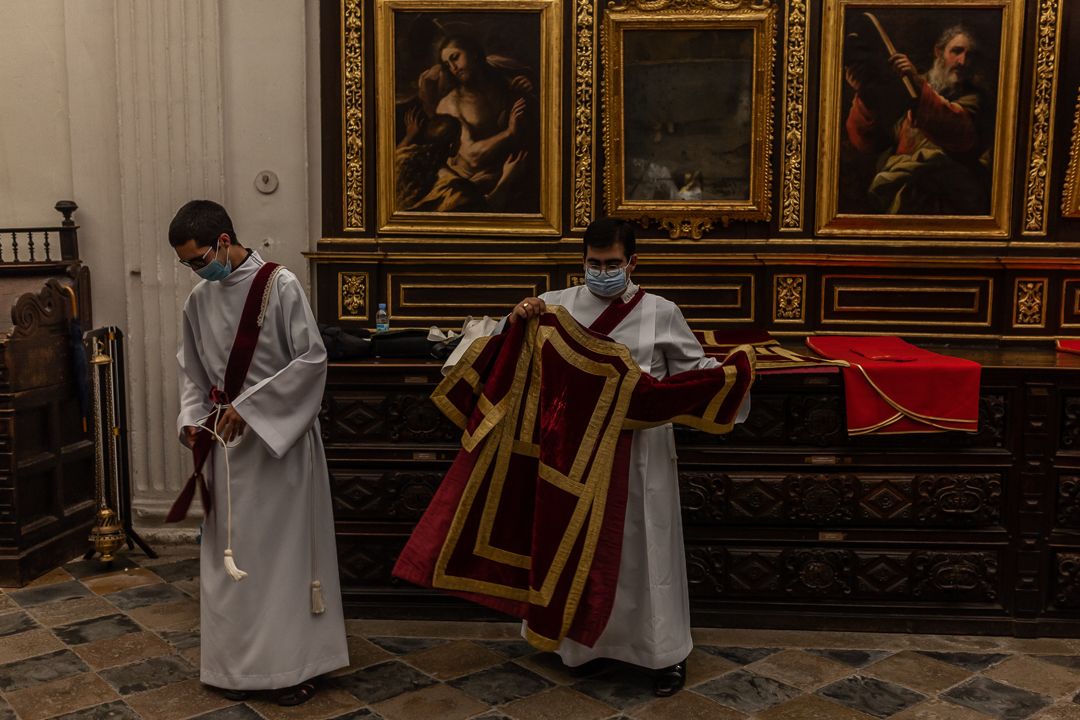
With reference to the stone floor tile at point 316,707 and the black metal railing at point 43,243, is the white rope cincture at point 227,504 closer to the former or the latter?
the stone floor tile at point 316,707

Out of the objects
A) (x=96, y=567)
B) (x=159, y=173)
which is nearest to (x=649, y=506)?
(x=96, y=567)

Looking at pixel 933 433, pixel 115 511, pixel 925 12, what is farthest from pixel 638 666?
pixel 925 12

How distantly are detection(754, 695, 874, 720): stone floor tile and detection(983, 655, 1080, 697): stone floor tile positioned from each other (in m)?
0.76

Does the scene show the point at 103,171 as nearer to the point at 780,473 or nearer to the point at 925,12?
the point at 780,473

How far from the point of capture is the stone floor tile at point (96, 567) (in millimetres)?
5324

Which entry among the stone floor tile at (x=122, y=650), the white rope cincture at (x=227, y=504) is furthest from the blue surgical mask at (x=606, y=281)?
the stone floor tile at (x=122, y=650)

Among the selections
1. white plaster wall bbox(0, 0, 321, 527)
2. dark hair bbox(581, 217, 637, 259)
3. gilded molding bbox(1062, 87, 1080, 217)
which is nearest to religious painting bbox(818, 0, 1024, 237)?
gilded molding bbox(1062, 87, 1080, 217)

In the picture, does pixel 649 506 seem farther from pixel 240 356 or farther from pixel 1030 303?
pixel 1030 303

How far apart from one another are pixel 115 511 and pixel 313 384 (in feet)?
7.97

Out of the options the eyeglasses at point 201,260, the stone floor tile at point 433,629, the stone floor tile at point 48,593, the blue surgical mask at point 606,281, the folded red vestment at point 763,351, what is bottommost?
the stone floor tile at point 433,629

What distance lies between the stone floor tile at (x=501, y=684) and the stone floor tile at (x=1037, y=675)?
1.85 meters

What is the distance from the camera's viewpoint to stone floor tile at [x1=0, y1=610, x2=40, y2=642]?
4480 mm

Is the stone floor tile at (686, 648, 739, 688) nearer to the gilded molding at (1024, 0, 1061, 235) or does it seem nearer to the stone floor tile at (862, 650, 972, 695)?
the stone floor tile at (862, 650, 972, 695)

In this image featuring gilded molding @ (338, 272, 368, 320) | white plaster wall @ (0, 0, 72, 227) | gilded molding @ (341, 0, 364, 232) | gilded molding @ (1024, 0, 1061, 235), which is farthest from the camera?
white plaster wall @ (0, 0, 72, 227)
